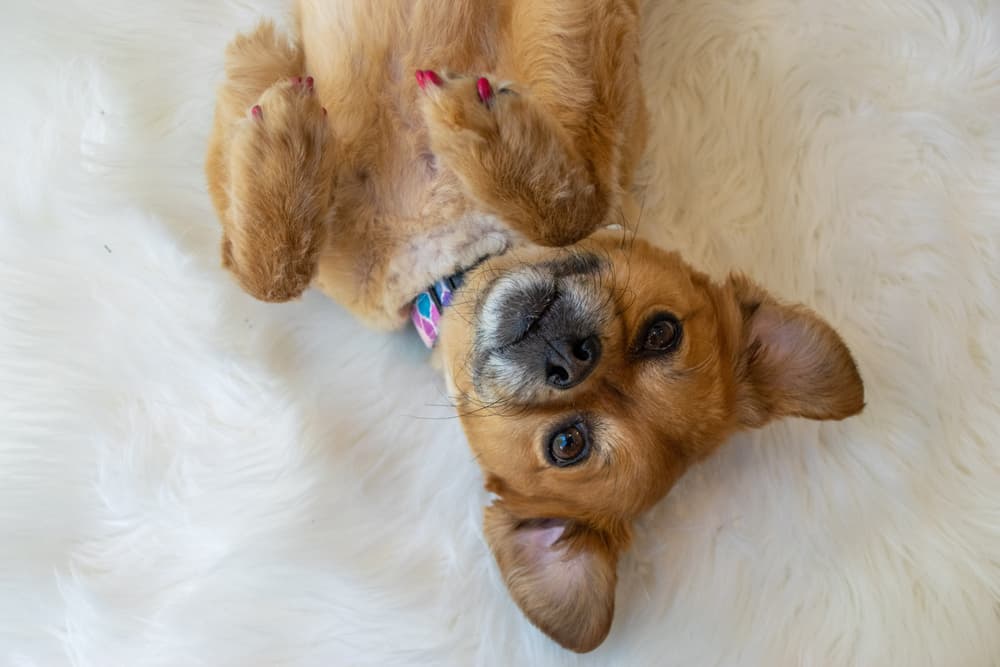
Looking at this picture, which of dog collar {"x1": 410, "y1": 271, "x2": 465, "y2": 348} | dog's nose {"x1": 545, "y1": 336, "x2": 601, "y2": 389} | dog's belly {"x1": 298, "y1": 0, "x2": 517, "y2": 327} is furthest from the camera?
dog collar {"x1": 410, "y1": 271, "x2": 465, "y2": 348}

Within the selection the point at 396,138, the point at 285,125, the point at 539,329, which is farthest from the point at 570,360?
the point at 285,125

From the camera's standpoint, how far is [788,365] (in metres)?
1.74

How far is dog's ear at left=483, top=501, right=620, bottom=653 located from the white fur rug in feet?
0.62

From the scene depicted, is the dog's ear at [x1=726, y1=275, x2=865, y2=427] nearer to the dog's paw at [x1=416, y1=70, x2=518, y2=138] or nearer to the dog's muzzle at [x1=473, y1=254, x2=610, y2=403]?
the dog's muzzle at [x1=473, y1=254, x2=610, y2=403]

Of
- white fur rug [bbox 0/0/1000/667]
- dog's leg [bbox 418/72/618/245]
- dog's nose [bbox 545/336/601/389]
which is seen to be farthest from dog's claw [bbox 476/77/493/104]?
white fur rug [bbox 0/0/1000/667]

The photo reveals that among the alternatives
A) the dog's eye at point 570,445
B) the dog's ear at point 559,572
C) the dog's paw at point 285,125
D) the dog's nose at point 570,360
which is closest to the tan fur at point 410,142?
the dog's paw at point 285,125

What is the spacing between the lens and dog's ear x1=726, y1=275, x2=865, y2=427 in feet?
5.48

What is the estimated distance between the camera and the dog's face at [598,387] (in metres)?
1.57

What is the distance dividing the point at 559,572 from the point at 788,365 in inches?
28.8

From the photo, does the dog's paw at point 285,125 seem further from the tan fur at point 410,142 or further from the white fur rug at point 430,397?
the white fur rug at point 430,397

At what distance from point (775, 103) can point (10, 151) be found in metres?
2.12

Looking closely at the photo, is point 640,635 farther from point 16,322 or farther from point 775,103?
point 16,322

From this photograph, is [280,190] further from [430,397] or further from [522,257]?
[430,397]

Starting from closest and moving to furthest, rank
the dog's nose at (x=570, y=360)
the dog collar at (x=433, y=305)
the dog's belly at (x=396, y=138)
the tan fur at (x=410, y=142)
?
the dog's nose at (x=570, y=360) → the tan fur at (x=410, y=142) → the dog's belly at (x=396, y=138) → the dog collar at (x=433, y=305)
